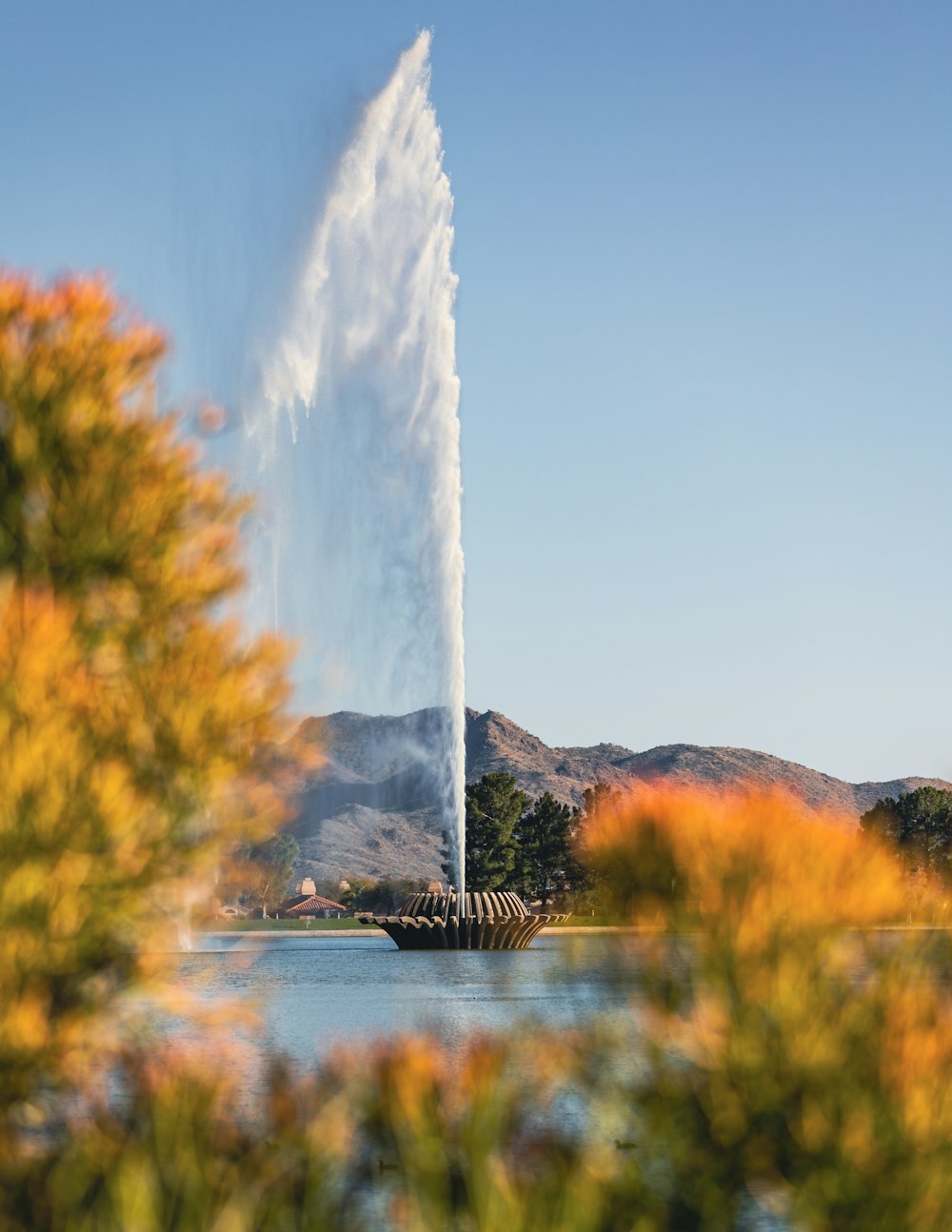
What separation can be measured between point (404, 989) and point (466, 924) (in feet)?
106

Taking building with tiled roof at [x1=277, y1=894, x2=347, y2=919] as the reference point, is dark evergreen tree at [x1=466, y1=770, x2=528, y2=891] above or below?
above

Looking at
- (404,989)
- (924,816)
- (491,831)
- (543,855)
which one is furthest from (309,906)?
(404,989)

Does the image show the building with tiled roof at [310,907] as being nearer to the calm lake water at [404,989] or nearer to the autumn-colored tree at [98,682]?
the calm lake water at [404,989]

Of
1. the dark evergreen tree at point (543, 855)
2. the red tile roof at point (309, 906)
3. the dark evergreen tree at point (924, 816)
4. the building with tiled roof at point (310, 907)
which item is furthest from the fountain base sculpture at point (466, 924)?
the red tile roof at point (309, 906)

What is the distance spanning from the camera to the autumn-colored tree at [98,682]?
356 inches

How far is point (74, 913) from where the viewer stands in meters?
9.22

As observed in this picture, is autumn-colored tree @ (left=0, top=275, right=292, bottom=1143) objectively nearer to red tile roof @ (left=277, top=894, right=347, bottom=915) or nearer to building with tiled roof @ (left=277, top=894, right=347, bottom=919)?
building with tiled roof @ (left=277, top=894, right=347, bottom=919)

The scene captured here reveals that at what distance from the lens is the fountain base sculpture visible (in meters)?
81.9

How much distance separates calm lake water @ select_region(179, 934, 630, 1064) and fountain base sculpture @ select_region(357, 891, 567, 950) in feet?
2.47

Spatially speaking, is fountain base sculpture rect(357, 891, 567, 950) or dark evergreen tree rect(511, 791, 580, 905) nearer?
fountain base sculpture rect(357, 891, 567, 950)

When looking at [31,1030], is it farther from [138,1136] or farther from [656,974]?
[656,974]

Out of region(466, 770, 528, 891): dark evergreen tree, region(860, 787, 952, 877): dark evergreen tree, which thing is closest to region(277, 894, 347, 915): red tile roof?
region(466, 770, 528, 891): dark evergreen tree

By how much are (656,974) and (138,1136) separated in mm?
3184

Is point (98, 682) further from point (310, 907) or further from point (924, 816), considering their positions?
point (310, 907)
